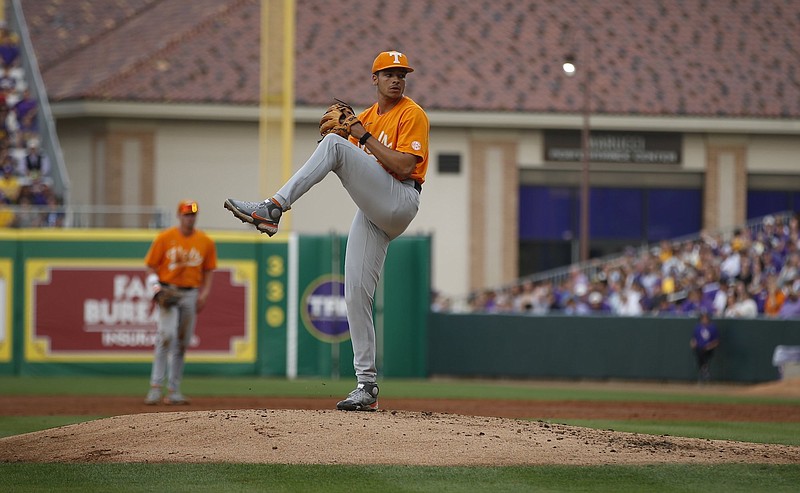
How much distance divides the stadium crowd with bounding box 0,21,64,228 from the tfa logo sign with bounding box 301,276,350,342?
174 inches

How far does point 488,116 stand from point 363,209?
82.3 ft

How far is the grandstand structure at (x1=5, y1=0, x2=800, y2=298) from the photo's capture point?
106 ft

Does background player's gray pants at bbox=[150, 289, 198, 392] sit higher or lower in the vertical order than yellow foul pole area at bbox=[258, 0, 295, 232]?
lower

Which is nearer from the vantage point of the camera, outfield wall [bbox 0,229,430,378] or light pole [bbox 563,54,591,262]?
outfield wall [bbox 0,229,430,378]

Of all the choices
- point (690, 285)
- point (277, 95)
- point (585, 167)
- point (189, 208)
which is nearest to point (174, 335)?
point (189, 208)

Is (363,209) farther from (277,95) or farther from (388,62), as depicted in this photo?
(277,95)

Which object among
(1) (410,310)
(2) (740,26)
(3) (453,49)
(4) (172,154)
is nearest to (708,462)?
(1) (410,310)

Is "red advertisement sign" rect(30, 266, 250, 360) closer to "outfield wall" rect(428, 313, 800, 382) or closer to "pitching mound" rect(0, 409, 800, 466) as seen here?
"outfield wall" rect(428, 313, 800, 382)

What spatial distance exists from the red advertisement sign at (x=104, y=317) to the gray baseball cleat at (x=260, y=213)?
528 inches

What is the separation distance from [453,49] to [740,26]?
8484mm

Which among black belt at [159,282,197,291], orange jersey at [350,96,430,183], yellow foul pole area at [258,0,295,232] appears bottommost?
black belt at [159,282,197,291]

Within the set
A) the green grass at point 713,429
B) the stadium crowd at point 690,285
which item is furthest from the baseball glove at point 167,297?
the stadium crowd at point 690,285

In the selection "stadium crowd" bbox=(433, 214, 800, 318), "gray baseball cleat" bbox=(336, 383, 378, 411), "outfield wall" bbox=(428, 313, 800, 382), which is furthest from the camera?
"stadium crowd" bbox=(433, 214, 800, 318)

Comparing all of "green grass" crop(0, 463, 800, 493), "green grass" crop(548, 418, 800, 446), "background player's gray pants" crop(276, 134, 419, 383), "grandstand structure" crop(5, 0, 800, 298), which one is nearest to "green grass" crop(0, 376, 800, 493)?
"green grass" crop(0, 463, 800, 493)
